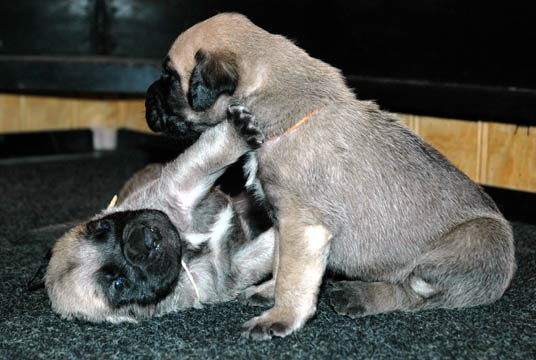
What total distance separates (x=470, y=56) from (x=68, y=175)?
3.76 metres

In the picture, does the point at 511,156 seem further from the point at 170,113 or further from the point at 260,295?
the point at 170,113

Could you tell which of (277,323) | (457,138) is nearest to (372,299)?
(277,323)

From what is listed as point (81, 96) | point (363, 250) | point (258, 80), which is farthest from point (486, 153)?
point (81, 96)

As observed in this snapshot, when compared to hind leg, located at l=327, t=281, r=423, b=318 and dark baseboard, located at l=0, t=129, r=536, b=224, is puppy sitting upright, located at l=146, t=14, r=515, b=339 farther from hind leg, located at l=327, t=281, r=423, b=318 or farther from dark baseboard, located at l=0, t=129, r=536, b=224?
dark baseboard, located at l=0, t=129, r=536, b=224

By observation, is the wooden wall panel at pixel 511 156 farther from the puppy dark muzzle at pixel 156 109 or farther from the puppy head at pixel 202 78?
the puppy dark muzzle at pixel 156 109

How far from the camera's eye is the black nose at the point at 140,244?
321 centimetres

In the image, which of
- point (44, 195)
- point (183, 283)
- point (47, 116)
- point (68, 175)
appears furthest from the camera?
A: point (47, 116)

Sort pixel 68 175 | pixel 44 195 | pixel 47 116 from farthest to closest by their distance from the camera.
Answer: pixel 47 116, pixel 68 175, pixel 44 195

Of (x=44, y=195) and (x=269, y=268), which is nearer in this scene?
(x=269, y=268)

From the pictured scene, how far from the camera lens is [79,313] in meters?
3.25

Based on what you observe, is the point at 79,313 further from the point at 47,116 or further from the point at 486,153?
the point at 47,116

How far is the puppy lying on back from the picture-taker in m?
3.25

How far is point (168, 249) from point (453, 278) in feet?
4.28

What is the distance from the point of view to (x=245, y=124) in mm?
3229
